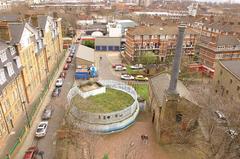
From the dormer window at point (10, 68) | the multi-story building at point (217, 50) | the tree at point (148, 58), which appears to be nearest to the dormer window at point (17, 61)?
the dormer window at point (10, 68)

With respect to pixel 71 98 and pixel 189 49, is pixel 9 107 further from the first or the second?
pixel 189 49

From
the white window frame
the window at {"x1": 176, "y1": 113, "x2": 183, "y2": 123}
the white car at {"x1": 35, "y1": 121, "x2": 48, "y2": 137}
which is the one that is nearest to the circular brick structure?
the white car at {"x1": 35, "y1": 121, "x2": 48, "y2": 137}

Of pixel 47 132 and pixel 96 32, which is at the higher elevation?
pixel 96 32

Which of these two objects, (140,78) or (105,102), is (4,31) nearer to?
(105,102)

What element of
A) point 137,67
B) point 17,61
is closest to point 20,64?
point 17,61

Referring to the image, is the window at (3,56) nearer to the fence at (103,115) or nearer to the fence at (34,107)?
the fence at (34,107)

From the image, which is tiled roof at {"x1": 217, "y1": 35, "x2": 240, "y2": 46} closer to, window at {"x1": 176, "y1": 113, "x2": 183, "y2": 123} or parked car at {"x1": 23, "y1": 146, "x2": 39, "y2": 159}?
window at {"x1": 176, "y1": 113, "x2": 183, "y2": 123}

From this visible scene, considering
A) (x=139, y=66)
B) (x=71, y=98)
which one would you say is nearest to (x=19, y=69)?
(x=71, y=98)
